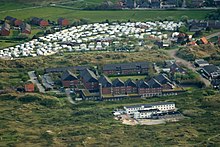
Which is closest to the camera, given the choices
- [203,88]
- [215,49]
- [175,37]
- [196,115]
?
[196,115]

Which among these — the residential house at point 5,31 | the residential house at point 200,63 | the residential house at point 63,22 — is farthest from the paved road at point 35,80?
the residential house at point 63,22

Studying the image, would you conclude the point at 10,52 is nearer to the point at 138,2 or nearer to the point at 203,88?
the point at 203,88

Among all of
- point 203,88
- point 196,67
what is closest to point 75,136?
point 203,88

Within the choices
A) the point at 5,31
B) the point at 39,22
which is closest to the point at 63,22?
the point at 39,22

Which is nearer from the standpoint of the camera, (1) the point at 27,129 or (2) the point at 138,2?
(1) the point at 27,129

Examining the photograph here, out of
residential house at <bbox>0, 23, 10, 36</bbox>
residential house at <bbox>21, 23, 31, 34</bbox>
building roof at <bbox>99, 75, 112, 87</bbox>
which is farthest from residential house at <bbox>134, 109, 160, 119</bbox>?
residential house at <bbox>0, 23, 10, 36</bbox>

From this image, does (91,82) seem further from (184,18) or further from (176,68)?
(184,18)
